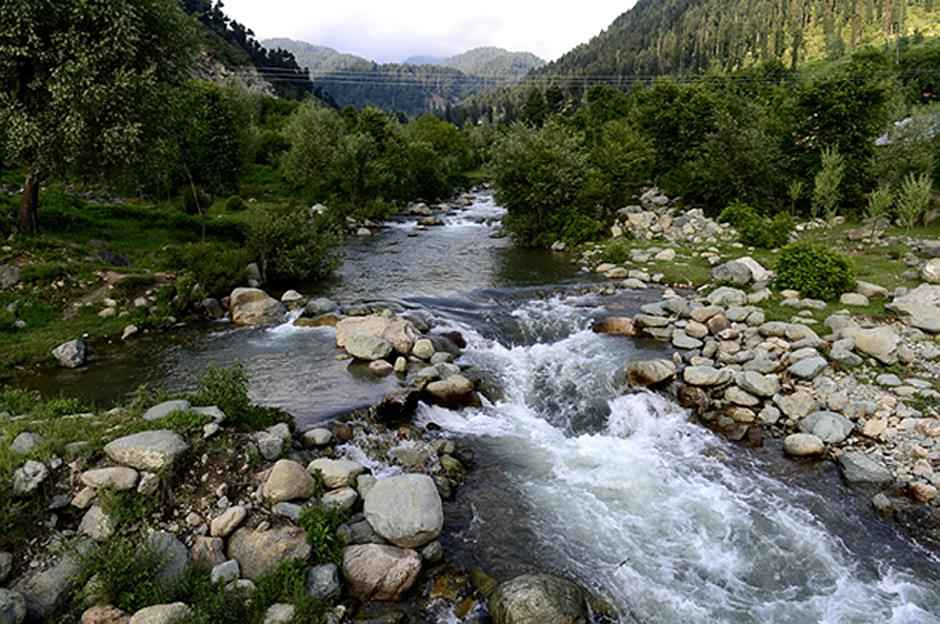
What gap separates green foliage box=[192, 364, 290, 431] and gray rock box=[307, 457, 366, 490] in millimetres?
1739

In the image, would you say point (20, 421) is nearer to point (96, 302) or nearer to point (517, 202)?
point (96, 302)

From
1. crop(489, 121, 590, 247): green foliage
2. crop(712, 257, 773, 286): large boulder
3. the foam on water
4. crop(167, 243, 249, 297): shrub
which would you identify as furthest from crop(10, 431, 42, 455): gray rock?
crop(489, 121, 590, 247): green foliage

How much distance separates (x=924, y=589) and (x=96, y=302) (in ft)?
79.5

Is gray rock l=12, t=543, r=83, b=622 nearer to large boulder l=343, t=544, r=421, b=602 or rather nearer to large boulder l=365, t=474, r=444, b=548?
large boulder l=343, t=544, r=421, b=602

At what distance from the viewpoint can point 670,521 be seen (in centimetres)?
1080

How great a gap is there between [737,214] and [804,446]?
966 inches

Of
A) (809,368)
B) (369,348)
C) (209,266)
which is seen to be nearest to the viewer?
(809,368)

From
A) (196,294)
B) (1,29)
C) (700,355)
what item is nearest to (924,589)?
(700,355)

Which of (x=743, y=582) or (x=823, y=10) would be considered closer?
(x=743, y=582)

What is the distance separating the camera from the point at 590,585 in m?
9.12

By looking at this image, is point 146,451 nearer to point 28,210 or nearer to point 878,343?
point 878,343

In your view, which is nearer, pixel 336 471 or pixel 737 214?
pixel 336 471

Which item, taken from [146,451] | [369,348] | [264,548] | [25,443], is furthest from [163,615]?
[369,348]

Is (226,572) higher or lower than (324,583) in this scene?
higher
